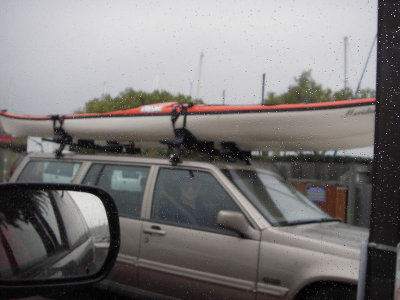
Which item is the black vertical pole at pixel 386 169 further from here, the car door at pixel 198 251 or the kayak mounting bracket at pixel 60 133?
the kayak mounting bracket at pixel 60 133

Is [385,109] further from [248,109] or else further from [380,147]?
[248,109]

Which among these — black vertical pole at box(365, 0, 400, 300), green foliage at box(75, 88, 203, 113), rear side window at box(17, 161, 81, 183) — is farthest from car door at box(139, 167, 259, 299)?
black vertical pole at box(365, 0, 400, 300)

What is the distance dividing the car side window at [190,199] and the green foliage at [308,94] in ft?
1.90

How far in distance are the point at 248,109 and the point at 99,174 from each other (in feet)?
3.45

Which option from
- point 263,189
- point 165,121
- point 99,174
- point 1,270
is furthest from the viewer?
point 99,174

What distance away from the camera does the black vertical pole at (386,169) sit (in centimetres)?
78

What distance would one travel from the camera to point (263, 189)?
1525 millimetres

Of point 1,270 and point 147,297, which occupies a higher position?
point 1,270

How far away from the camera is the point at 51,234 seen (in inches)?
44.8

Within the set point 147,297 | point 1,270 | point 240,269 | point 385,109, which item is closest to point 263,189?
point 240,269

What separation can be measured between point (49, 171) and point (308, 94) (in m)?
1.62

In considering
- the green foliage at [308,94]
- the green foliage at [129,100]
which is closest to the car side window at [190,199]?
the green foliage at [129,100]

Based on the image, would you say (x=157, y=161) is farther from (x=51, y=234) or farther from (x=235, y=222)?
(x=51, y=234)

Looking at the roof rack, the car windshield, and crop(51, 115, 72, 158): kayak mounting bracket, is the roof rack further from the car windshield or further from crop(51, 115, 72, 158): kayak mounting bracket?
the car windshield
